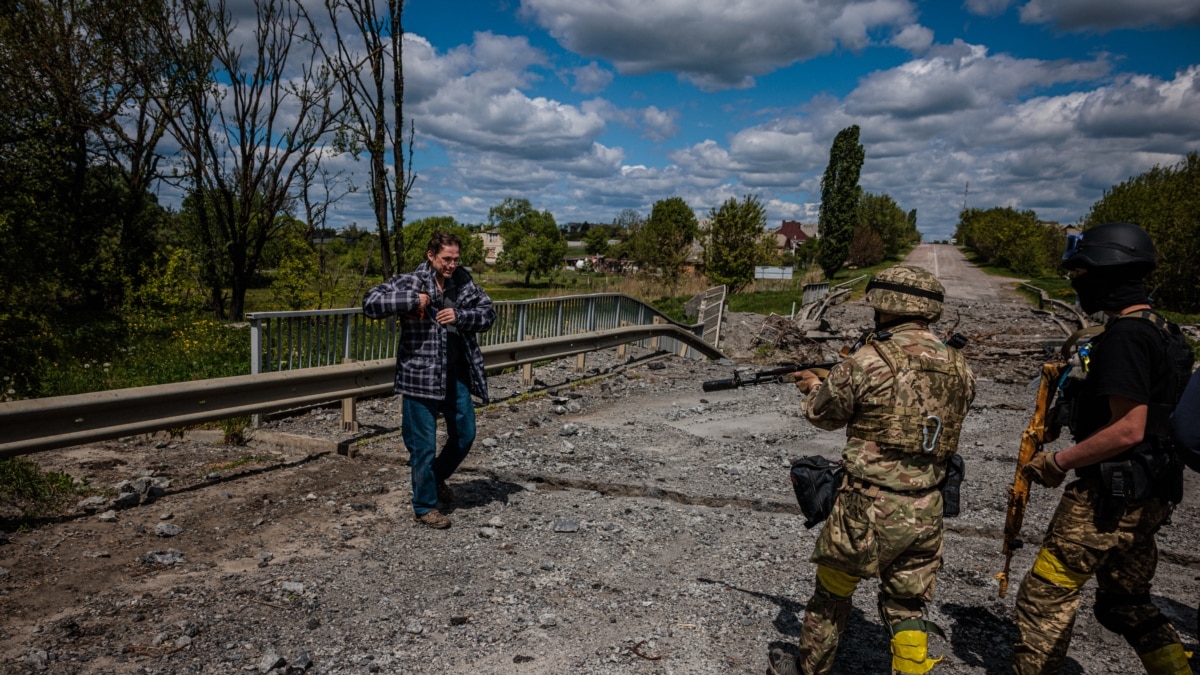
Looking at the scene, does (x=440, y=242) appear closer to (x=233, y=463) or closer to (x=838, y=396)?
(x=233, y=463)

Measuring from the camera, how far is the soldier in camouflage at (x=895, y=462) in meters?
2.68

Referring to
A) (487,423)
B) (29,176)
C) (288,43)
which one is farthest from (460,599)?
(288,43)

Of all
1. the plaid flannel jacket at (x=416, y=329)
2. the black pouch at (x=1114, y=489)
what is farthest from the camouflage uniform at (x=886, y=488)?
the plaid flannel jacket at (x=416, y=329)

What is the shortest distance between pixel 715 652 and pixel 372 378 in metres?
4.41

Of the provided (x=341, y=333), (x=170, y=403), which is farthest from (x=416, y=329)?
(x=341, y=333)

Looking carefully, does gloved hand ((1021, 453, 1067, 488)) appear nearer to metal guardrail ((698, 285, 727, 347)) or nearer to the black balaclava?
the black balaclava

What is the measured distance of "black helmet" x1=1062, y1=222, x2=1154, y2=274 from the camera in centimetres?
273

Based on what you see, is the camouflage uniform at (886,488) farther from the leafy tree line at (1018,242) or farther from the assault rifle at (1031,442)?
the leafy tree line at (1018,242)

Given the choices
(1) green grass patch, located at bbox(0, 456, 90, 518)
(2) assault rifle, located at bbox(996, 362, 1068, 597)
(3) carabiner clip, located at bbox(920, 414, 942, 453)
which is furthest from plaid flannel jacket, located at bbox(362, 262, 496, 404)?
(2) assault rifle, located at bbox(996, 362, 1068, 597)

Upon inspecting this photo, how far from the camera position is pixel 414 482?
468 cm

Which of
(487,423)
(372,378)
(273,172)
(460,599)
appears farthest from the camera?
(273,172)

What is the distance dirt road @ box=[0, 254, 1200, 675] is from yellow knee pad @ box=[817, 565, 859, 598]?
24.6 inches

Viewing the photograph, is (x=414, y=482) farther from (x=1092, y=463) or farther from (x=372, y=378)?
(x=1092, y=463)

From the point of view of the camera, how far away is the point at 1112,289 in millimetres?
2789
